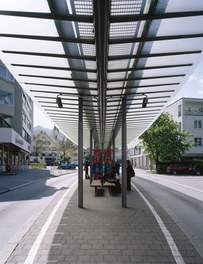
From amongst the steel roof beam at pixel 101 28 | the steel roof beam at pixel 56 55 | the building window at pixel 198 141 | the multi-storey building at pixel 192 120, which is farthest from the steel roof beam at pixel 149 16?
the building window at pixel 198 141

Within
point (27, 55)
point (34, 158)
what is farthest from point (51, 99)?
point (34, 158)


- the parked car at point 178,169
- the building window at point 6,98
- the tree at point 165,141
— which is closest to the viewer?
the building window at point 6,98

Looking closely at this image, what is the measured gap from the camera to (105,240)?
24.8 feet

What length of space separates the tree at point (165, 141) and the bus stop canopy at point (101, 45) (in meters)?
44.8

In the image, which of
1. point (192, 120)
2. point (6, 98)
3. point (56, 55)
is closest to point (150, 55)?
point (56, 55)

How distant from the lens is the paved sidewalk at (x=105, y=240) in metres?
6.32

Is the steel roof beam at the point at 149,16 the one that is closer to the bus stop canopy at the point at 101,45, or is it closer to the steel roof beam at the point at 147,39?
the bus stop canopy at the point at 101,45

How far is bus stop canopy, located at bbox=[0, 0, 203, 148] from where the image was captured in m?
5.00

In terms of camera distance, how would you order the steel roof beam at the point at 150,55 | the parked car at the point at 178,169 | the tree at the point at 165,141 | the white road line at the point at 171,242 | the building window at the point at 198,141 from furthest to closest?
the building window at the point at 198,141 < the tree at the point at 165,141 < the parked car at the point at 178,169 < the steel roof beam at the point at 150,55 < the white road line at the point at 171,242

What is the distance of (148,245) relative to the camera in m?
7.16

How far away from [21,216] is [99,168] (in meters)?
12.1

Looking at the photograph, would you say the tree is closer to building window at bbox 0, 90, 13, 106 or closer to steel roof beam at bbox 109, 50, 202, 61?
building window at bbox 0, 90, 13, 106

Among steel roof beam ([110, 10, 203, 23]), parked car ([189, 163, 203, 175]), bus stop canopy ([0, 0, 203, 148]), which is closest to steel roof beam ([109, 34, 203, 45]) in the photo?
bus stop canopy ([0, 0, 203, 148])

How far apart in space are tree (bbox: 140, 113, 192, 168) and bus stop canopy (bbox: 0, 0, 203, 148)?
44.8 metres
